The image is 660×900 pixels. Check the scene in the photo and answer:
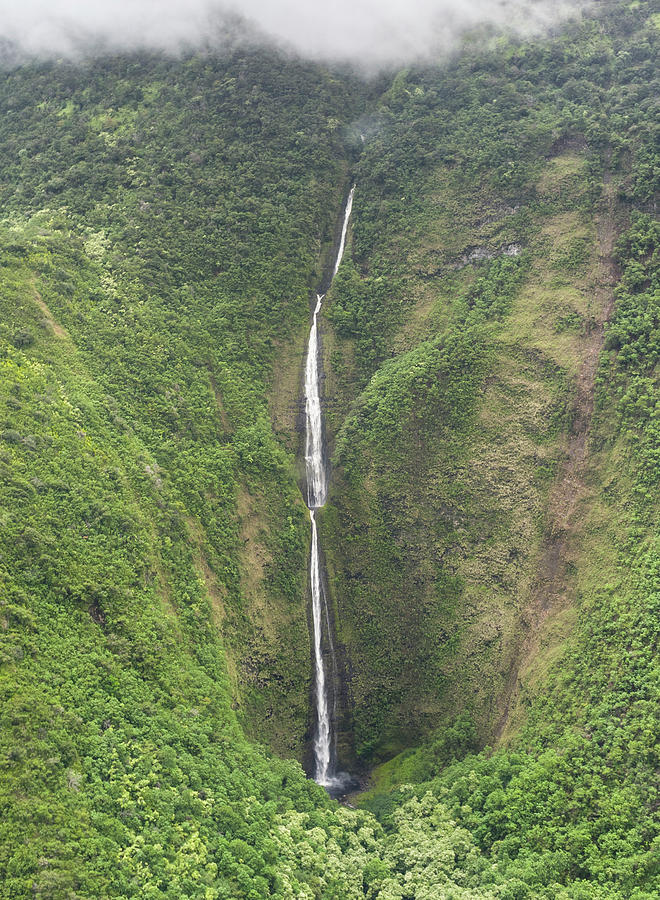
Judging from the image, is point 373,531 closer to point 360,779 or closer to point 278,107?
point 360,779

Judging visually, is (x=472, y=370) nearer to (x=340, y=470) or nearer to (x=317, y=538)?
(x=340, y=470)

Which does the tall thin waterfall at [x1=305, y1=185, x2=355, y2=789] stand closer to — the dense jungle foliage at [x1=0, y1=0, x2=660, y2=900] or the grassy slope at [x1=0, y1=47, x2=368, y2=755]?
the dense jungle foliage at [x1=0, y1=0, x2=660, y2=900]

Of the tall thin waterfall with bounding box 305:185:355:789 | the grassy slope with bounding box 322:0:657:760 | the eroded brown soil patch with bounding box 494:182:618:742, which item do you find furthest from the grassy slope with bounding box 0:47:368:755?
the eroded brown soil patch with bounding box 494:182:618:742

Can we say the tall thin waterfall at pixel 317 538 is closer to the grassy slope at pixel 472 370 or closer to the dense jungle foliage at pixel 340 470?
the dense jungle foliage at pixel 340 470

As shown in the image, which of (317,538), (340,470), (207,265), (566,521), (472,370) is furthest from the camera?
(207,265)

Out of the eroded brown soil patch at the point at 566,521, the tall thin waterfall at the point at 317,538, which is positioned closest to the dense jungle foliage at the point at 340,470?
the eroded brown soil patch at the point at 566,521

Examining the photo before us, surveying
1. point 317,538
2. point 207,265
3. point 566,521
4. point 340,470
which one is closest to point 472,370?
point 340,470
